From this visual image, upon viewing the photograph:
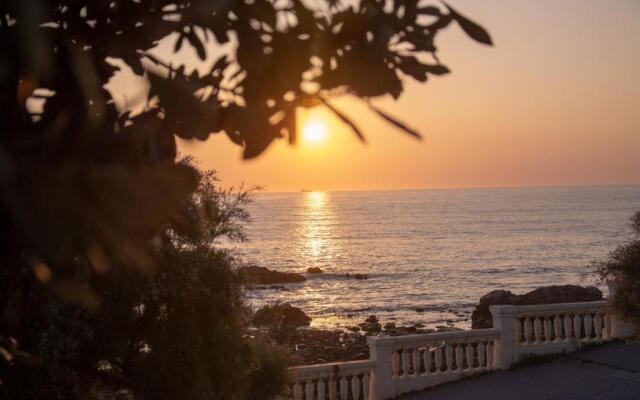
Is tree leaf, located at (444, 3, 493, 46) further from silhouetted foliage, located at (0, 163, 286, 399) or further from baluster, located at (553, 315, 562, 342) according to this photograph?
baluster, located at (553, 315, 562, 342)

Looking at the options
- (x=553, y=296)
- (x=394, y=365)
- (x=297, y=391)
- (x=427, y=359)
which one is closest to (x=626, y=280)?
(x=427, y=359)

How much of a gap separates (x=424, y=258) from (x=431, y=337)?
64402 millimetres

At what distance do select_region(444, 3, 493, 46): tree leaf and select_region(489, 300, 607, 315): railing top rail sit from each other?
39.0 feet

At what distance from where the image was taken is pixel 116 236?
247 cm

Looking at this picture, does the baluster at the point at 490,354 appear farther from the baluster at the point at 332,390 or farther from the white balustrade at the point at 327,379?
the baluster at the point at 332,390

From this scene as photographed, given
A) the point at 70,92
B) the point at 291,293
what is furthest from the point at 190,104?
the point at 291,293

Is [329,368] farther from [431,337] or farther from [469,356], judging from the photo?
[469,356]

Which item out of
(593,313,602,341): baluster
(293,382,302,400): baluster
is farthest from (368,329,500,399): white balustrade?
(593,313,602,341): baluster

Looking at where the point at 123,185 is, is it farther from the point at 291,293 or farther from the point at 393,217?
the point at 393,217

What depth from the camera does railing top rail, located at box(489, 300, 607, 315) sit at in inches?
539

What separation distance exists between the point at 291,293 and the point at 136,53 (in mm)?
54236

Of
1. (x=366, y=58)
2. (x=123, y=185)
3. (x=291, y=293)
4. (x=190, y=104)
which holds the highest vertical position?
(x=366, y=58)

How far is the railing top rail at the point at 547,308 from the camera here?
13695 millimetres

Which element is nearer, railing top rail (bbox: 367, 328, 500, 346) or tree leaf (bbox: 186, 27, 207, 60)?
tree leaf (bbox: 186, 27, 207, 60)
